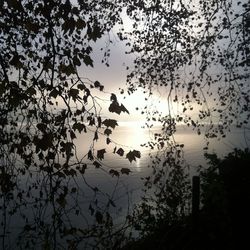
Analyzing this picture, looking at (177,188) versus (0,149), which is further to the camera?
(177,188)

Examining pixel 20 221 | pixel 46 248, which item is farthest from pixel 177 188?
pixel 20 221

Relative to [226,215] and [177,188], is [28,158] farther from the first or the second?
[177,188]

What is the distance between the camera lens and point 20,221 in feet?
128

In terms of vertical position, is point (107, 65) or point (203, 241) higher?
point (107, 65)

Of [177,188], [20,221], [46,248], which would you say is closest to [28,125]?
[46,248]

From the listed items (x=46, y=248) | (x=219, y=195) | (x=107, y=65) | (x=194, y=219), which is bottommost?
(x=46, y=248)

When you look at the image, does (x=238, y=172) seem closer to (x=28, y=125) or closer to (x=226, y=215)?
(x=226, y=215)

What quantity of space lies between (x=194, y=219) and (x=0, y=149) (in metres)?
4.35

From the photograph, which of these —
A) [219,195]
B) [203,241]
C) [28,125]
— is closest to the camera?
[28,125]

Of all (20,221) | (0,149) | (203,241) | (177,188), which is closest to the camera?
(0,149)

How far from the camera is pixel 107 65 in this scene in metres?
10.0

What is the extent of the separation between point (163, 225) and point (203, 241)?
1336 millimetres

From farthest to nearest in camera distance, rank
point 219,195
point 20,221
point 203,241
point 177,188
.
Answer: point 20,221 < point 177,188 < point 219,195 < point 203,241

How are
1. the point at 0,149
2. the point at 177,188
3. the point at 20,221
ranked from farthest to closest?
the point at 20,221
the point at 177,188
the point at 0,149
